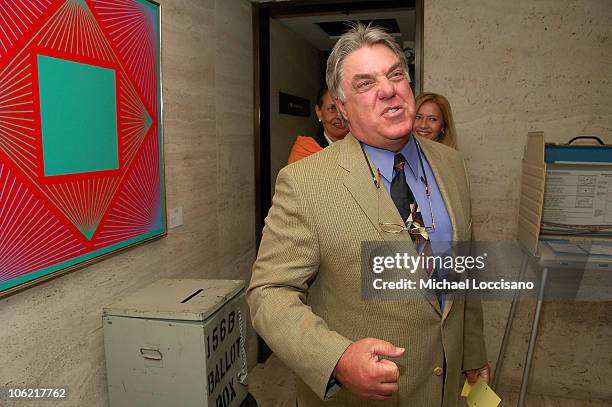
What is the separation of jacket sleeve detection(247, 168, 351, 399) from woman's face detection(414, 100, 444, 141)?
161 centimetres

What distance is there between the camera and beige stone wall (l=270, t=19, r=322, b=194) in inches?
146

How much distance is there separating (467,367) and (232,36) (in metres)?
2.27

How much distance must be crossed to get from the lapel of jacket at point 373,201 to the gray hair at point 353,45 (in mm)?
219

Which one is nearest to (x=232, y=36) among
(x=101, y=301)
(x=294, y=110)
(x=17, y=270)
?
(x=294, y=110)

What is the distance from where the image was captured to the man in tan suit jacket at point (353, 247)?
1.13m

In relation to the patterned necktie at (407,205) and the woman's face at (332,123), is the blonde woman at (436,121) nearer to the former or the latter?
the woman's face at (332,123)

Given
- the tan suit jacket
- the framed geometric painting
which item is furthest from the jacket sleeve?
the framed geometric painting

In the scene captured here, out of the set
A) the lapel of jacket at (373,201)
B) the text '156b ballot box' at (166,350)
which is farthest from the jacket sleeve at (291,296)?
the text '156b ballot box' at (166,350)

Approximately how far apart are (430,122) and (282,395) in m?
1.82

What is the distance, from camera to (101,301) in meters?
1.75

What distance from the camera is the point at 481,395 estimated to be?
1413 millimetres

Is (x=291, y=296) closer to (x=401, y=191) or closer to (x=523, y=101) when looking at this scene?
(x=401, y=191)

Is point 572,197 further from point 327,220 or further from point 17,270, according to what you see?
point 17,270

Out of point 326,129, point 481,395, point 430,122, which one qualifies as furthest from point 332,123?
point 481,395
